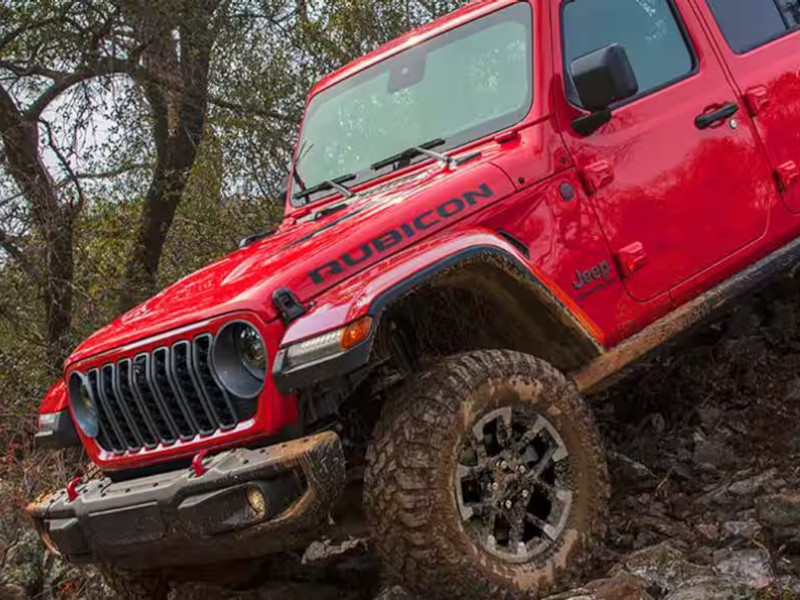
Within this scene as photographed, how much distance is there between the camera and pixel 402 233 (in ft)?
11.1

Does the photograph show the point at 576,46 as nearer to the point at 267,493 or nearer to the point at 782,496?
the point at 782,496

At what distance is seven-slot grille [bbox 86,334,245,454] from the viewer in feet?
10.1

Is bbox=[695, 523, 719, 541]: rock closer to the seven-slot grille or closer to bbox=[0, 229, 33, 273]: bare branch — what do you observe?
the seven-slot grille

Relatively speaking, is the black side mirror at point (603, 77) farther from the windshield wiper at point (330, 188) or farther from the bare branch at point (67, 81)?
the bare branch at point (67, 81)

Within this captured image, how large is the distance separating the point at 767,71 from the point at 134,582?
11.8 ft

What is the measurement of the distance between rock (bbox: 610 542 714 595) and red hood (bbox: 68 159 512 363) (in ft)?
4.15

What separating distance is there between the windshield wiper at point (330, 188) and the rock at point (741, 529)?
197 cm

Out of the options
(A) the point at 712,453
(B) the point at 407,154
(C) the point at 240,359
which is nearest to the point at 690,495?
(A) the point at 712,453

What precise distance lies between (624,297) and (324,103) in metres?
1.92

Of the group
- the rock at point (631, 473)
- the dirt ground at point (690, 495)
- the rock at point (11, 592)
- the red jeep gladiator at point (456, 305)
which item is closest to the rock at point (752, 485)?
the dirt ground at point (690, 495)

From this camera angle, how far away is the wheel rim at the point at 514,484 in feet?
10.3

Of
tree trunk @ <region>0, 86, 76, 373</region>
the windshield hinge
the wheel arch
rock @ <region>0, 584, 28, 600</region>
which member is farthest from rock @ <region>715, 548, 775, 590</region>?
tree trunk @ <region>0, 86, 76, 373</region>

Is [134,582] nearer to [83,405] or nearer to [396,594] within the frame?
[83,405]

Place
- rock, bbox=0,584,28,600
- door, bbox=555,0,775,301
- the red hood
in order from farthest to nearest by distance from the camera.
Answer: rock, bbox=0,584,28,600, door, bbox=555,0,775,301, the red hood
